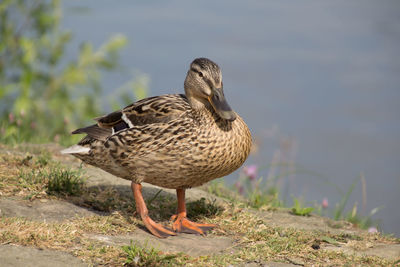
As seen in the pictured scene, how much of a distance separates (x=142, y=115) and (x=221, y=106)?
885 millimetres

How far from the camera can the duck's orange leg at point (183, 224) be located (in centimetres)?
502

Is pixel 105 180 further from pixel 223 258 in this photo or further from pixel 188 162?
pixel 223 258

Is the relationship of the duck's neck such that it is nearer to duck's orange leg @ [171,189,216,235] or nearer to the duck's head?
the duck's head

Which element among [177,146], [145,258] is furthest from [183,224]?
[145,258]

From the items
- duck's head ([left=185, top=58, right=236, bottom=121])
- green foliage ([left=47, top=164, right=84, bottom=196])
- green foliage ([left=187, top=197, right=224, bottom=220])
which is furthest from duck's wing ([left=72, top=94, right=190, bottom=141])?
green foliage ([left=187, top=197, right=224, bottom=220])

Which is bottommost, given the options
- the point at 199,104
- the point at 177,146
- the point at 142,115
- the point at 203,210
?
the point at 203,210

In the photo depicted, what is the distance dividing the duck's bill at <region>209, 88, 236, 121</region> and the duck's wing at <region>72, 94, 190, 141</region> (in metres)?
0.39

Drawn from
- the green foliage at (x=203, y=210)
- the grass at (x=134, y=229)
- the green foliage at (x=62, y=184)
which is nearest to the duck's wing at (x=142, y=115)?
the green foliage at (x=62, y=184)

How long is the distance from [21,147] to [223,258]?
4.50 meters

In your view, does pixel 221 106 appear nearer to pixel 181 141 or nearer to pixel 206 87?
pixel 206 87

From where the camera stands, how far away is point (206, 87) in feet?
15.6

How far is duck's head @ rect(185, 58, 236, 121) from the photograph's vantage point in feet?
15.0

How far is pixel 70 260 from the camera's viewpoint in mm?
3918

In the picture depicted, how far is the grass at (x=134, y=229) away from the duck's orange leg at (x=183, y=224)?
Answer: 0.36ft
